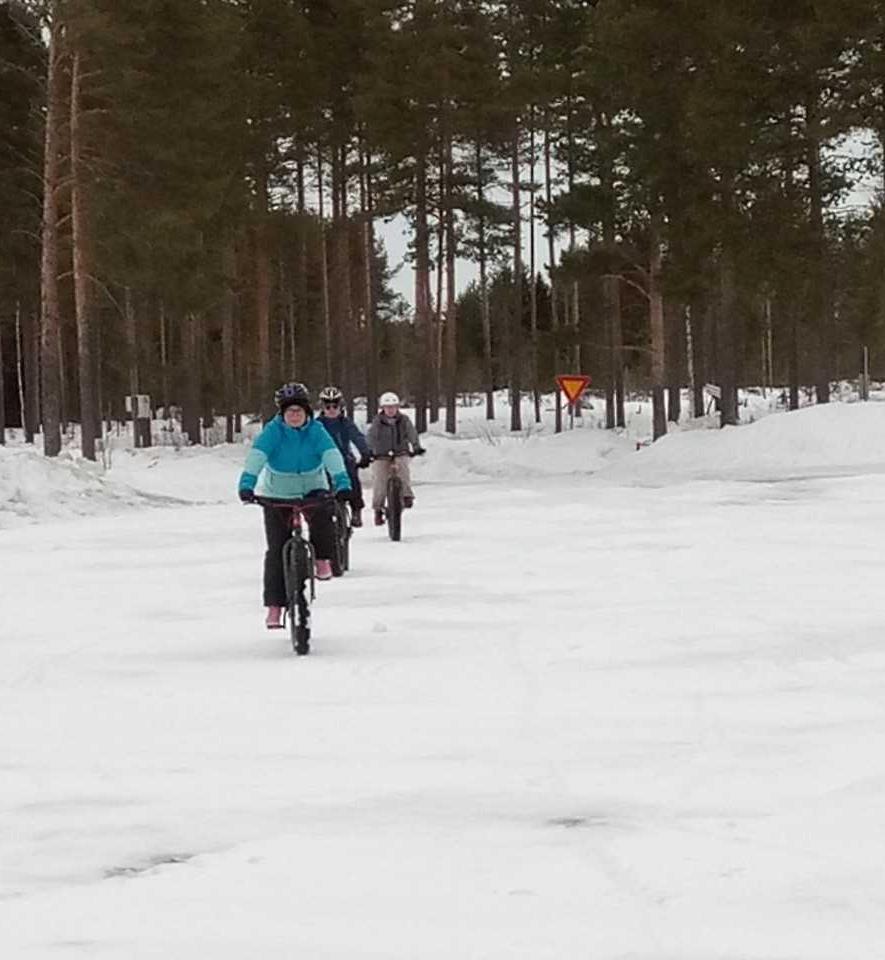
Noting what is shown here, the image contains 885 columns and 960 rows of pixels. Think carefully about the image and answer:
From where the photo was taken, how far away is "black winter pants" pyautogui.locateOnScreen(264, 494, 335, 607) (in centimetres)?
1038

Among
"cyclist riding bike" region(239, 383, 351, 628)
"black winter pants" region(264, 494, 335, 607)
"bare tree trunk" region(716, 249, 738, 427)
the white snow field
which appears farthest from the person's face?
"bare tree trunk" region(716, 249, 738, 427)

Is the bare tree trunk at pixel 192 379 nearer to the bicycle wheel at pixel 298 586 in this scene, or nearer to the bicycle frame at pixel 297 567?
the bicycle frame at pixel 297 567

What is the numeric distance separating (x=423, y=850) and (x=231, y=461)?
2868 centimetres

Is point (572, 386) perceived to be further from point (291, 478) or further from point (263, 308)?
point (291, 478)

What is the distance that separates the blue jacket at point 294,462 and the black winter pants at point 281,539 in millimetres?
118

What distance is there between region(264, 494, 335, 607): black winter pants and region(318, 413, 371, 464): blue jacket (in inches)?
Answer: 204

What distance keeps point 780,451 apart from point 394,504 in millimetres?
13941

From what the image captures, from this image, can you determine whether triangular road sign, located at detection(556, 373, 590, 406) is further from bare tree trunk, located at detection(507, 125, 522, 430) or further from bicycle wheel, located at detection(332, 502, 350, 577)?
Answer: bicycle wheel, located at detection(332, 502, 350, 577)

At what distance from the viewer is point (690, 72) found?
110 feet

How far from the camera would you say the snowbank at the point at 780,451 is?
28.2 metres

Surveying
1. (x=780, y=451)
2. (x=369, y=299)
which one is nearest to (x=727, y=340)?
(x=780, y=451)

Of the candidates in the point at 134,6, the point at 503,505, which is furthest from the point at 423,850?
the point at 134,6

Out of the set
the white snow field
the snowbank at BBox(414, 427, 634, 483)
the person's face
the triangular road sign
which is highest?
the triangular road sign

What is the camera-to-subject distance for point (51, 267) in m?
28.5
